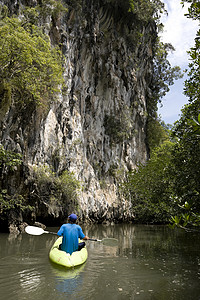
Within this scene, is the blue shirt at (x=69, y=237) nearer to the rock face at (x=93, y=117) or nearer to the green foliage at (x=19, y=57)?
the rock face at (x=93, y=117)

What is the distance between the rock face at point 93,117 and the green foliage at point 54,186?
58cm

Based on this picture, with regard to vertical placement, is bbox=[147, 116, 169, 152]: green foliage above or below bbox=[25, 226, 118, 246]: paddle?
above

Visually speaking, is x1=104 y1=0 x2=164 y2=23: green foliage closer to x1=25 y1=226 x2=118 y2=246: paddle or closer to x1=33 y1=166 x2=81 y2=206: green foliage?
x1=33 y1=166 x2=81 y2=206: green foliage

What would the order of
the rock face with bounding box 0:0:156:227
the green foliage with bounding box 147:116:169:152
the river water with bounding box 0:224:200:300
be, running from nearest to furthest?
the river water with bounding box 0:224:200:300, the rock face with bounding box 0:0:156:227, the green foliage with bounding box 147:116:169:152

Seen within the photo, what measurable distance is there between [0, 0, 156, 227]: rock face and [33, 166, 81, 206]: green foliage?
1.90 feet

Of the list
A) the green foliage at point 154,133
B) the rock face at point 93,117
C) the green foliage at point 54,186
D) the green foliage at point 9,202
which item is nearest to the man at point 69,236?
the green foliage at point 9,202

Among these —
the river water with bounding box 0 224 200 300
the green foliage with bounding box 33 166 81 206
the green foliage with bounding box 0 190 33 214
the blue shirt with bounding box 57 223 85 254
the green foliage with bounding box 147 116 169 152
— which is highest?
the green foliage with bounding box 147 116 169 152

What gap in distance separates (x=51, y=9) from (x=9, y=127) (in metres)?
11.7

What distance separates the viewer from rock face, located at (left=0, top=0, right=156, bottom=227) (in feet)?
63.4

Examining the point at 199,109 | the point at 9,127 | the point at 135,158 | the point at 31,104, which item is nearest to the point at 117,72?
the point at 135,158

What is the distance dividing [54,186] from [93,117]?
12850 mm

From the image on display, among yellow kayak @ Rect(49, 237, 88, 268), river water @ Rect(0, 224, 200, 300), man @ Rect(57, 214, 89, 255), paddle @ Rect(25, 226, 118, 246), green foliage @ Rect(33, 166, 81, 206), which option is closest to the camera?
river water @ Rect(0, 224, 200, 300)

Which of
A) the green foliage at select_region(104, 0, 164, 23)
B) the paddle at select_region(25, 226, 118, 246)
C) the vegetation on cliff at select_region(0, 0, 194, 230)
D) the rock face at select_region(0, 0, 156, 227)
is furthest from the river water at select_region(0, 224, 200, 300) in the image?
the green foliage at select_region(104, 0, 164, 23)

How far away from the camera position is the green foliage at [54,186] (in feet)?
60.0
